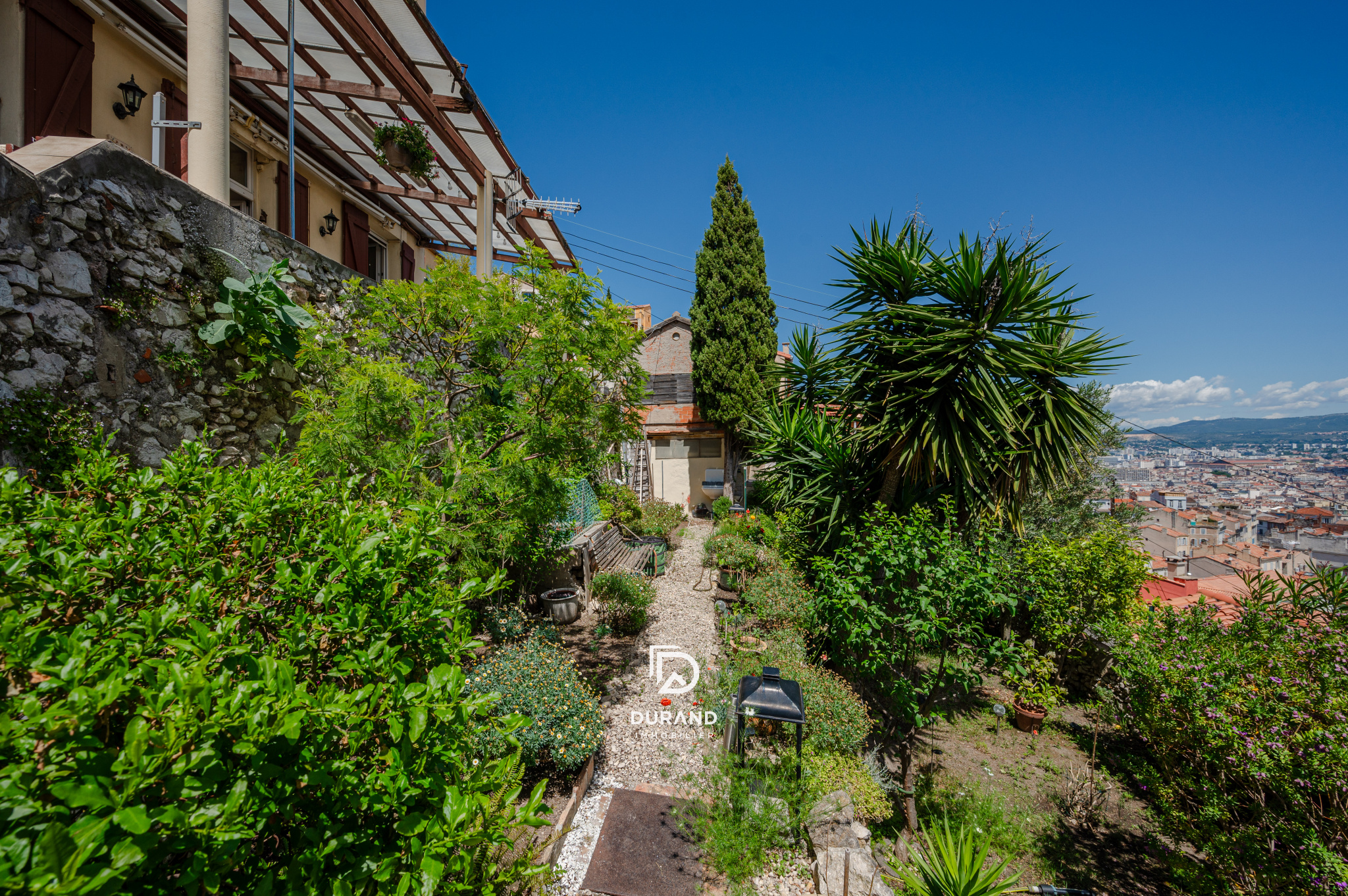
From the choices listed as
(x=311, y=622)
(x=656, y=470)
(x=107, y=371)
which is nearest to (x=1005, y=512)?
(x=311, y=622)

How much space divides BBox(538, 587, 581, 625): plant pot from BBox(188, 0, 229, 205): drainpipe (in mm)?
5707

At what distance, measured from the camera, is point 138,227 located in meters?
3.44

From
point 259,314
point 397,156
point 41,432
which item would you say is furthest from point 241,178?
point 41,432

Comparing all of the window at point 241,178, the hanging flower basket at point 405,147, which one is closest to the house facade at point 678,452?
the hanging flower basket at point 405,147

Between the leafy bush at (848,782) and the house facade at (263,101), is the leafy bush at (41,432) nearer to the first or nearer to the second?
the house facade at (263,101)

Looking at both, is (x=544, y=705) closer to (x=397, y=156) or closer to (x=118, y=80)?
(x=397, y=156)

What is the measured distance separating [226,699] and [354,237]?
392 inches

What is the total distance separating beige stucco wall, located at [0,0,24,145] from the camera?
402 cm

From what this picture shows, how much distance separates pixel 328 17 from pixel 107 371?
4552 millimetres

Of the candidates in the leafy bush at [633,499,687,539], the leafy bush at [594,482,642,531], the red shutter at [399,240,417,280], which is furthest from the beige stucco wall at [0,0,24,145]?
the leafy bush at [633,499,687,539]

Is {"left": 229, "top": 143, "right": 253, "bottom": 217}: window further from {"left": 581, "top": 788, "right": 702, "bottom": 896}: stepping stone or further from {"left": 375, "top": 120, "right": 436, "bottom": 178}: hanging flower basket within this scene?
{"left": 581, "top": 788, "right": 702, "bottom": 896}: stepping stone

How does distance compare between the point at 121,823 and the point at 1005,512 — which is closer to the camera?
the point at 121,823

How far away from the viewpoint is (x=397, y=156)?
604 cm

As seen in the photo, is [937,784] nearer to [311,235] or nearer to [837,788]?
[837,788]
